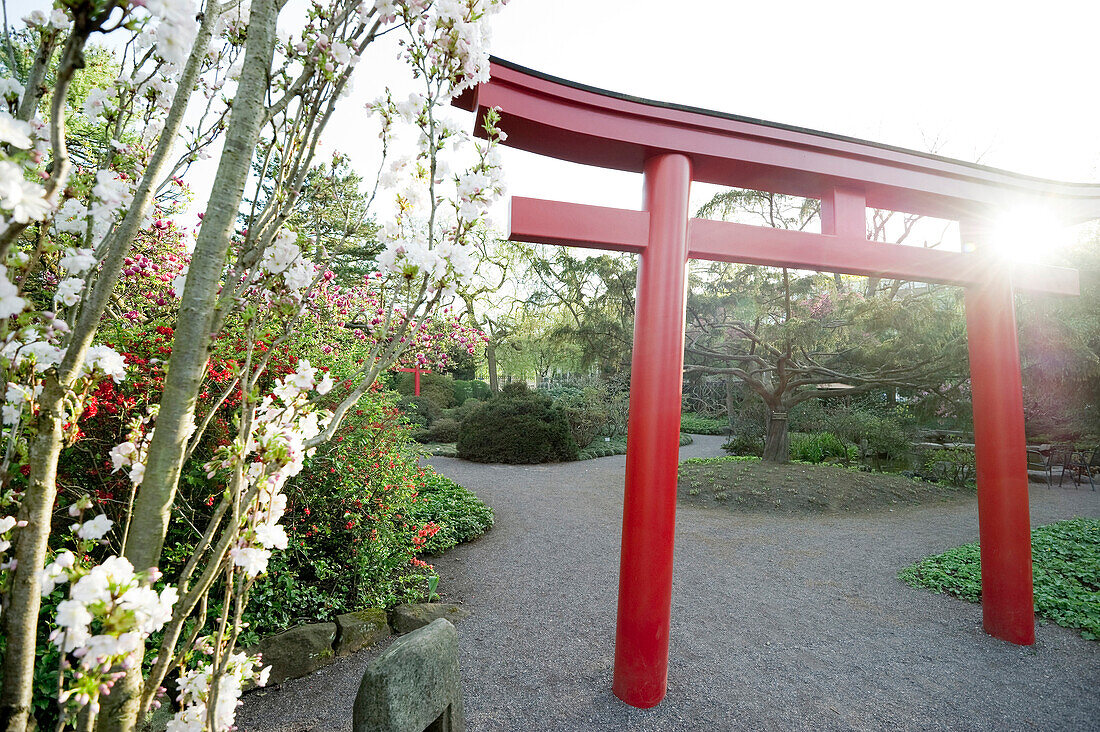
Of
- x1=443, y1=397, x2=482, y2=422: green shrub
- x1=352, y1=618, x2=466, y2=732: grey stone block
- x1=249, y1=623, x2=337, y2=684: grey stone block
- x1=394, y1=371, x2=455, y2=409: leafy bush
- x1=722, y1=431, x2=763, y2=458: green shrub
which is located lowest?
x1=249, y1=623, x2=337, y2=684: grey stone block

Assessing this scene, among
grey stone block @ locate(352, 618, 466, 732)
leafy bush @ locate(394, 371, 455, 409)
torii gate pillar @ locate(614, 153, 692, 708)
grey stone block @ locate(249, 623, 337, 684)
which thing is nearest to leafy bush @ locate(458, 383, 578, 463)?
leafy bush @ locate(394, 371, 455, 409)

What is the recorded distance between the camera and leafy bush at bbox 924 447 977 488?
9.08 m

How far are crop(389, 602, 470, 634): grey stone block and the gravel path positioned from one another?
0.22 m

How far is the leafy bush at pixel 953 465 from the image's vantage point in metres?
9.08

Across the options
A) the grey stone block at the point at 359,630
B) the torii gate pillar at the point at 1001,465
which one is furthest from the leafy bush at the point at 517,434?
the torii gate pillar at the point at 1001,465

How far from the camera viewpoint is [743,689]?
271cm

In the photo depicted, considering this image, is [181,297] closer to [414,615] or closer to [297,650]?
[297,650]

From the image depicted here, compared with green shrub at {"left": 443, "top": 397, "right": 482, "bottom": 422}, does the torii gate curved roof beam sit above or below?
above

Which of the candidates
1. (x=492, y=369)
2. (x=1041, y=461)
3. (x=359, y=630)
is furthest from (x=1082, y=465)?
(x=492, y=369)

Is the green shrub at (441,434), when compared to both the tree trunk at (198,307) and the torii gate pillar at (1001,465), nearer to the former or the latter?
the torii gate pillar at (1001,465)

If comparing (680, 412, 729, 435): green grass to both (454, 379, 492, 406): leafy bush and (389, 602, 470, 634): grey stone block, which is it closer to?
(454, 379, 492, 406): leafy bush

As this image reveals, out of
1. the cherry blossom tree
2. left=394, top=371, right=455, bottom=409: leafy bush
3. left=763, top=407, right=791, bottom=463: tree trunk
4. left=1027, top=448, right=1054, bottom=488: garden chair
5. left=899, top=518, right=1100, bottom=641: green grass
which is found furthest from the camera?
left=394, top=371, right=455, bottom=409: leafy bush

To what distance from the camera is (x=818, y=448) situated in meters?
11.0

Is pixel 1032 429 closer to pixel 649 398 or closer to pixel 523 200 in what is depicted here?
pixel 649 398
